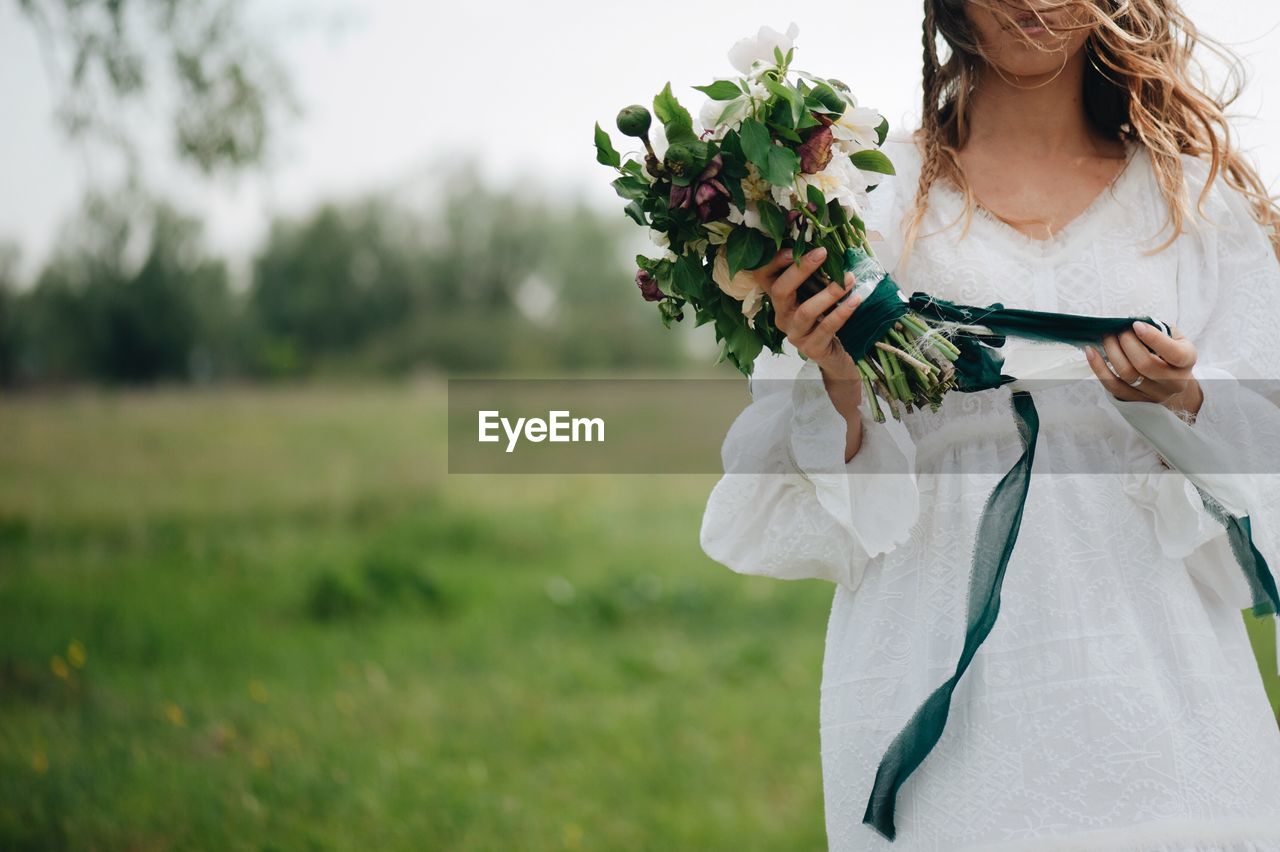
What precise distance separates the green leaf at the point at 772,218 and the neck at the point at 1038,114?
2.13ft

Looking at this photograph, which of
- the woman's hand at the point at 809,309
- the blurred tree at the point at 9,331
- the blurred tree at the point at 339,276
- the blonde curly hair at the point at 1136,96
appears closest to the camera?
the woman's hand at the point at 809,309

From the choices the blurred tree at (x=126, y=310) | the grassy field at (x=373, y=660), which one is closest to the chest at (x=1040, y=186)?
the grassy field at (x=373, y=660)

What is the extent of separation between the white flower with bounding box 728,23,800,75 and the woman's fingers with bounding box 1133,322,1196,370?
2.41ft

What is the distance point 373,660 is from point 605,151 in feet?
17.0

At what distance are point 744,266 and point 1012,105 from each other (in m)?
0.77

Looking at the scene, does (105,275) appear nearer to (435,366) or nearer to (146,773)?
(146,773)

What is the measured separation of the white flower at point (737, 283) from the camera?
1983mm

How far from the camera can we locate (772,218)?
1902mm

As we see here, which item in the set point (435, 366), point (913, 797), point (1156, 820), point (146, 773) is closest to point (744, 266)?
point (913, 797)

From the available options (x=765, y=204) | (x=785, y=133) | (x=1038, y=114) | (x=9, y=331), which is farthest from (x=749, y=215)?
(x=9, y=331)

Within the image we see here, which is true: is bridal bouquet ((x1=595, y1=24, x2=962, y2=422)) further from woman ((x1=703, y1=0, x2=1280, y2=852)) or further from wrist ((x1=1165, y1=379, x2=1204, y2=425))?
wrist ((x1=1165, y1=379, x2=1204, y2=425))

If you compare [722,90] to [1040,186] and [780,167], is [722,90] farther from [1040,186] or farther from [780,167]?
[1040,186]

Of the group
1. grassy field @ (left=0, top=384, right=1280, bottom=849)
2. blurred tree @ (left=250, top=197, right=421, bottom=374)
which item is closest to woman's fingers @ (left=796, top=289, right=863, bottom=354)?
grassy field @ (left=0, top=384, right=1280, bottom=849)

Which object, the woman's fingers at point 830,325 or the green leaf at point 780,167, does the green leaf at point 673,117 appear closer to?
the green leaf at point 780,167
